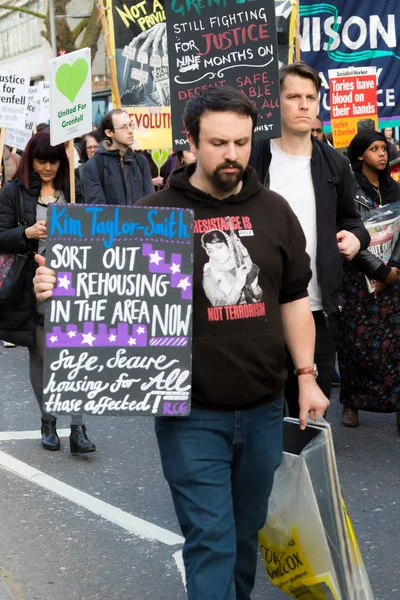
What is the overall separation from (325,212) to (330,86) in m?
7.11

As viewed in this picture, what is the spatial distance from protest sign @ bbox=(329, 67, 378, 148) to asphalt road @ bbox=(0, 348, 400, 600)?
190 inches

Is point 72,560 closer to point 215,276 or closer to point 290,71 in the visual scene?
point 215,276

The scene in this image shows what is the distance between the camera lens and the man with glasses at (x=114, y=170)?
8.48m

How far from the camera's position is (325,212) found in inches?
186

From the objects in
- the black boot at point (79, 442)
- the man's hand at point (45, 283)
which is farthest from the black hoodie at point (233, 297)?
the black boot at point (79, 442)

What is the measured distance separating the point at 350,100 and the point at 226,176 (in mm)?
8382

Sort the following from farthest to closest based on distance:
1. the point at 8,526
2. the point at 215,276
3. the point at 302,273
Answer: the point at 8,526
the point at 302,273
the point at 215,276

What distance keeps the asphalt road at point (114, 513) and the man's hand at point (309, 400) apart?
980mm

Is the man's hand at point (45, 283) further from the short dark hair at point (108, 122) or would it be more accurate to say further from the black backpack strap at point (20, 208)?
the short dark hair at point (108, 122)

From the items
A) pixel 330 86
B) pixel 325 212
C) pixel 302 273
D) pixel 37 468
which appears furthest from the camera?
pixel 330 86

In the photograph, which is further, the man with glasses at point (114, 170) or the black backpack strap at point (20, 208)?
the man with glasses at point (114, 170)

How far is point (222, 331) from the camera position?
3.38 meters

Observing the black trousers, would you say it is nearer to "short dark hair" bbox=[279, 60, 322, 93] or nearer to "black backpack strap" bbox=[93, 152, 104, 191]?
"short dark hair" bbox=[279, 60, 322, 93]

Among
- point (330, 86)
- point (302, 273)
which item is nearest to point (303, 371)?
point (302, 273)
